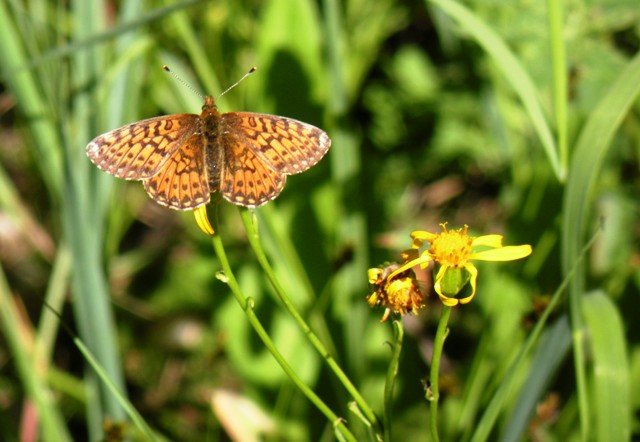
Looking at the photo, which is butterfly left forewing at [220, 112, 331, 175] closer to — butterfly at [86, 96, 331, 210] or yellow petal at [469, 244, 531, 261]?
butterfly at [86, 96, 331, 210]

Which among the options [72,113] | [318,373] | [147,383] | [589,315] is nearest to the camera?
[589,315]

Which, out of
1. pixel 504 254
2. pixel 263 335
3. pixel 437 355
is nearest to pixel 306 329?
pixel 263 335

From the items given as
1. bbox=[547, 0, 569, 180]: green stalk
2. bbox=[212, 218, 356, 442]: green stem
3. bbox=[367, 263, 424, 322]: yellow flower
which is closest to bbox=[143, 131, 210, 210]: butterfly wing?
bbox=[212, 218, 356, 442]: green stem

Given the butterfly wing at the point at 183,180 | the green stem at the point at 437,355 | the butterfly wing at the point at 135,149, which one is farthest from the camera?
the butterfly wing at the point at 135,149

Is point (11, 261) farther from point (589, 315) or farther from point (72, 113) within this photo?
point (589, 315)

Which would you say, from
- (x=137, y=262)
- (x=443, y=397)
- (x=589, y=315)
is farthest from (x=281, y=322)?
(x=589, y=315)

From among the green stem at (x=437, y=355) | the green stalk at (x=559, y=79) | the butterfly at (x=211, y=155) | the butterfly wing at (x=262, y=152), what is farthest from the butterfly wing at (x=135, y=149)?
the green stalk at (x=559, y=79)

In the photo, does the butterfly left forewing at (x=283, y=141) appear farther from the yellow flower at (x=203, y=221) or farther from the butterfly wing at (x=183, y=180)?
the yellow flower at (x=203, y=221)
